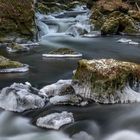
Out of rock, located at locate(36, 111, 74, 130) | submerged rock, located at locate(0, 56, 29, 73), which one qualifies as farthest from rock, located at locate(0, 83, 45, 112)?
submerged rock, located at locate(0, 56, 29, 73)

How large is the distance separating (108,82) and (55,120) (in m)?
1.93

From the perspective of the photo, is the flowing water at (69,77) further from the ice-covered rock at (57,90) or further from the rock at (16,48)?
the ice-covered rock at (57,90)

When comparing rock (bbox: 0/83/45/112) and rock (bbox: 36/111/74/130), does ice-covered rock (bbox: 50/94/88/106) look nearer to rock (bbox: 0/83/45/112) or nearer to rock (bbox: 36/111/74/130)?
rock (bbox: 0/83/45/112)

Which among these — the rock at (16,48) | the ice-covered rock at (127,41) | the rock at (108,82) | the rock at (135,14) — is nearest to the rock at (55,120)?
the rock at (108,82)

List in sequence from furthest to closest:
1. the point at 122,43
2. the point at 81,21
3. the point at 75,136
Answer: the point at 81,21 < the point at 122,43 < the point at 75,136

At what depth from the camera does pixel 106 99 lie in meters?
10.3

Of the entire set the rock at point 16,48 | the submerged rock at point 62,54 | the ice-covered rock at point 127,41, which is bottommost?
the ice-covered rock at point 127,41

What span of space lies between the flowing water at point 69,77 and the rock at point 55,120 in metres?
0.16

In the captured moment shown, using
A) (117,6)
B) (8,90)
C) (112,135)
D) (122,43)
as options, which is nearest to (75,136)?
(112,135)

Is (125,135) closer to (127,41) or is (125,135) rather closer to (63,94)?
(63,94)

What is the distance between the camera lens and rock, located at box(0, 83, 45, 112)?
9.84 m

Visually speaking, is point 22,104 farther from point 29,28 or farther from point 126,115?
point 29,28

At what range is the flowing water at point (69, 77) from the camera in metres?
8.66

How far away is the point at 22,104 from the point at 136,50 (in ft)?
32.1
